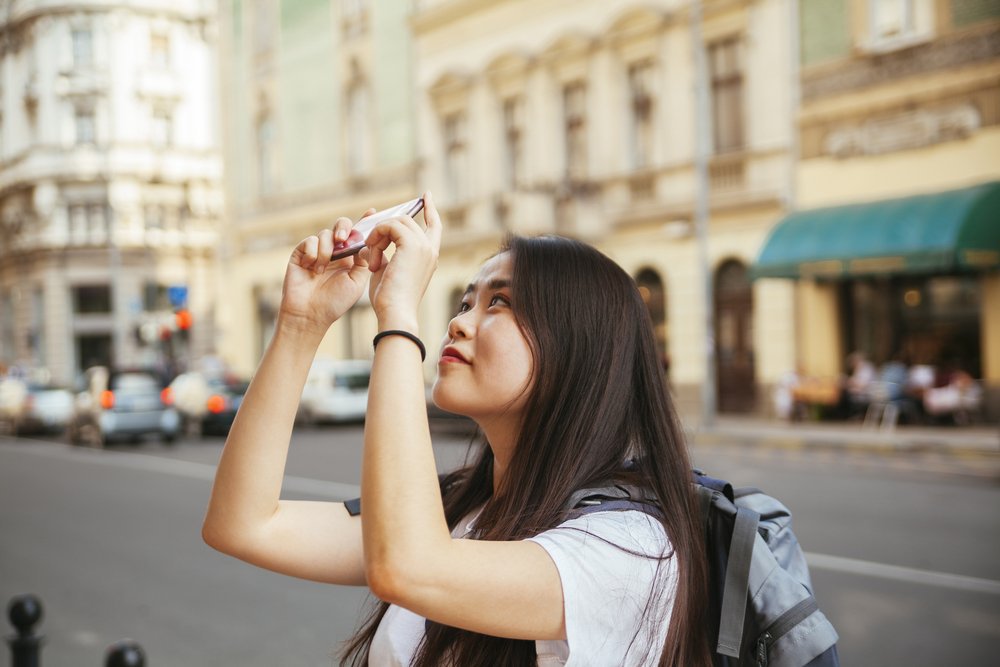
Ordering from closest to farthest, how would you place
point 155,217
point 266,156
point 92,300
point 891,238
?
point 891,238 → point 266,156 → point 92,300 → point 155,217

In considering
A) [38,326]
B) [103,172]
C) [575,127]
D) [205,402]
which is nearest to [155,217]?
[103,172]

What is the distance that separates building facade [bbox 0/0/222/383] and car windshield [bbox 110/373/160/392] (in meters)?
31.0

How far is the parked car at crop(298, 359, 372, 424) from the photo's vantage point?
78.4 feet

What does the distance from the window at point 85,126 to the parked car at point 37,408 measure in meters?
28.7

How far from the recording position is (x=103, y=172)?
172ft

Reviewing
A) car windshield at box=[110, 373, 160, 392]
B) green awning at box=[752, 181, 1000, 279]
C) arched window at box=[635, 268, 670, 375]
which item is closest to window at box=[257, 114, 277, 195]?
car windshield at box=[110, 373, 160, 392]

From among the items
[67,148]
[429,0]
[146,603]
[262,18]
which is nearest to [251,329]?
[262,18]

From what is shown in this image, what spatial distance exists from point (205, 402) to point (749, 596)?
23.0 m

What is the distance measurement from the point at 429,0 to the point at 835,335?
15567mm

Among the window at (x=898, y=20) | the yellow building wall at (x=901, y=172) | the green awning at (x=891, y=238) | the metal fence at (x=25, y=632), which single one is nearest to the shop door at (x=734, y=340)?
the green awning at (x=891, y=238)

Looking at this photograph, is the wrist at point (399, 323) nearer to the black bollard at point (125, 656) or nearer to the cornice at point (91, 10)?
the black bollard at point (125, 656)

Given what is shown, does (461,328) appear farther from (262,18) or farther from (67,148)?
(67,148)

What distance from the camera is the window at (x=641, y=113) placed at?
77.0 feet

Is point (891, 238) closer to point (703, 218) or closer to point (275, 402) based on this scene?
point (703, 218)
